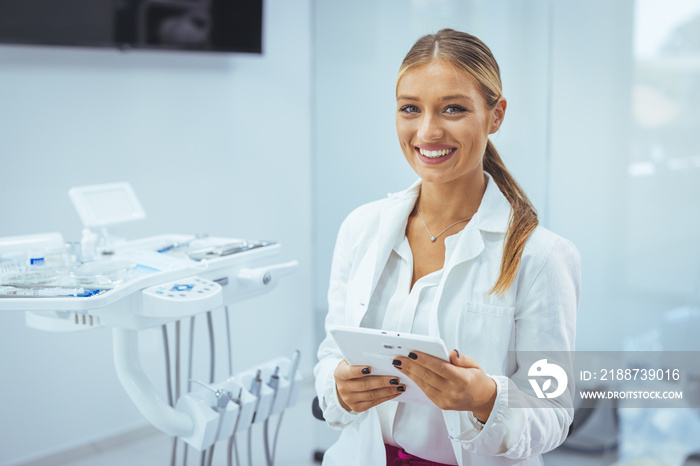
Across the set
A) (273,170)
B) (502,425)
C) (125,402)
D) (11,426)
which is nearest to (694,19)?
(502,425)

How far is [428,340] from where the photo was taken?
106 cm

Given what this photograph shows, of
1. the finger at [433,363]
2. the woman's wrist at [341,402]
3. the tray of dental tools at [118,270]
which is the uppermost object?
the tray of dental tools at [118,270]

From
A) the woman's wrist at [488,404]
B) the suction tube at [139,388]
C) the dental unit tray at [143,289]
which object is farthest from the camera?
the suction tube at [139,388]

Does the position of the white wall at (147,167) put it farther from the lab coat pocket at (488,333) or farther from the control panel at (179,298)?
the lab coat pocket at (488,333)

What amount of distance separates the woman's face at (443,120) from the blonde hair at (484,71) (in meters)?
0.01

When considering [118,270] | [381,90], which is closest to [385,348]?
[118,270]

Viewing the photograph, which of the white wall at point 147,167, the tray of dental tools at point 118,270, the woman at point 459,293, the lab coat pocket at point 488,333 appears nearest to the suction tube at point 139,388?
the tray of dental tools at point 118,270

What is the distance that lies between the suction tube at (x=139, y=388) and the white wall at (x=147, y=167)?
13.7 inches

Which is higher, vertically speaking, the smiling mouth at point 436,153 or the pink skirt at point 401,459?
the smiling mouth at point 436,153

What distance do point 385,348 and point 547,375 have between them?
350mm

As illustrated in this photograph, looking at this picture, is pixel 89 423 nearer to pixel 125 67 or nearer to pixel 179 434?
pixel 179 434

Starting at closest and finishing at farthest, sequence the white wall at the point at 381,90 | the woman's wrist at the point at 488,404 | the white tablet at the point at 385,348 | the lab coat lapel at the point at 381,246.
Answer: the white tablet at the point at 385,348, the woman's wrist at the point at 488,404, the lab coat lapel at the point at 381,246, the white wall at the point at 381,90

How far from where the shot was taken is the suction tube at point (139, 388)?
181cm

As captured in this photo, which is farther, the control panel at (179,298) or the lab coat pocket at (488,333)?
the control panel at (179,298)
